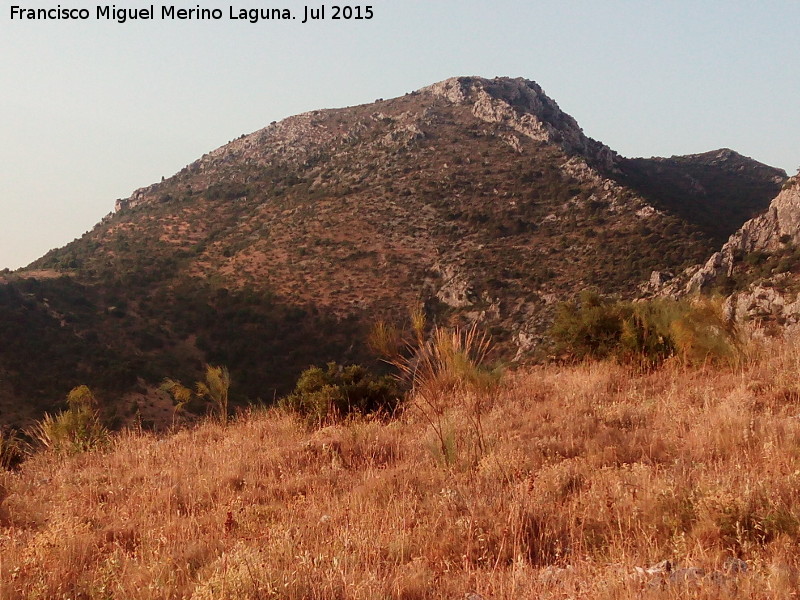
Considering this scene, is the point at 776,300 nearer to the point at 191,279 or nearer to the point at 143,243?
the point at 191,279

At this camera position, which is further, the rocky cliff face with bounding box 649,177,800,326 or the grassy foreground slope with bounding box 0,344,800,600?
the rocky cliff face with bounding box 649,177,800,326

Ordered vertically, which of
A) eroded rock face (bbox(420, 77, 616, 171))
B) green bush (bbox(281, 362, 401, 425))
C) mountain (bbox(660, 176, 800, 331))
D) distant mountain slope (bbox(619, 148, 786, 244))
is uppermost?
eroded rock face (bbox(420, 77, 616, 171))

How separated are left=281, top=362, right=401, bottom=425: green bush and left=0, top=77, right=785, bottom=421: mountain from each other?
2146 centimetres

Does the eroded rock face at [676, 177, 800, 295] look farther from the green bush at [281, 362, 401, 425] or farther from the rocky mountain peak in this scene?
the green bush at [281, 362, 401, 425]

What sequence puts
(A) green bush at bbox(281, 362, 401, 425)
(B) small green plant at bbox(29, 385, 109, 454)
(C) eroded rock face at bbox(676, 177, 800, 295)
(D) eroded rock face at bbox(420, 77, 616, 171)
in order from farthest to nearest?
(D) eroded rock face at bbox(420, 77, 616, 171), (C) eroded rock face at bbox(676, 177, 800, 295), (A) green bush at bbox(281, 362, 401, 425), (B) small green plant at bbox(29, 385, 109, 454)

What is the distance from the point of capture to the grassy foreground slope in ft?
9.30

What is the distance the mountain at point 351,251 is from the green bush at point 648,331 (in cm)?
1734

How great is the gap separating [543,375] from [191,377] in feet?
102

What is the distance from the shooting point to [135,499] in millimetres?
4742

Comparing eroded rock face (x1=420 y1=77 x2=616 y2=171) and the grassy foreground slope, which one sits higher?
eroded rock face (x1=420 y1=77 x2=616 y2=171)

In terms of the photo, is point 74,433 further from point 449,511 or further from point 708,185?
point 708,185

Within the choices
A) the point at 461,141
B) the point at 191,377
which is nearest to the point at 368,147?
the point at 461,141

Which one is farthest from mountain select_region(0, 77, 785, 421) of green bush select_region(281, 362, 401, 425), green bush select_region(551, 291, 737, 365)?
green bush select_region(281, 362, 401, 425)

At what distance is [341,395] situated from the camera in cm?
808
